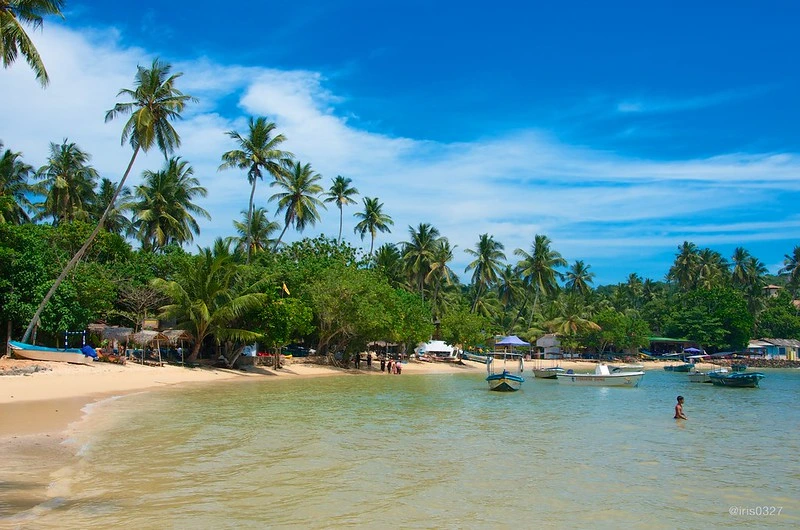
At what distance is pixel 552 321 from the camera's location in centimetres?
7088

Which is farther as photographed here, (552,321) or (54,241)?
(552,321)

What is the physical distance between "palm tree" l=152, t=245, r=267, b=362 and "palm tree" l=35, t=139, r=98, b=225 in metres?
16.1

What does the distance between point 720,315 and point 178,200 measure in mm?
61069

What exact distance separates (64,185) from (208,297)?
724 inches

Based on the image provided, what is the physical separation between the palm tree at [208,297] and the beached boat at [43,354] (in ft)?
18.1

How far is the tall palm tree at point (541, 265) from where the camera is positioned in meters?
70.0

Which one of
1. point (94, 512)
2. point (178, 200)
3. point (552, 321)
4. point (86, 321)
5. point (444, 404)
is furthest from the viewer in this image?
point (552, 321)

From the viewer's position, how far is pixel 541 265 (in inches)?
2751

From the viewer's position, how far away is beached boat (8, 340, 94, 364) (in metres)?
25.9

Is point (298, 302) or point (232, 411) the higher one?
point (298, 302)

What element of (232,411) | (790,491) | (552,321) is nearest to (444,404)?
(232,411)

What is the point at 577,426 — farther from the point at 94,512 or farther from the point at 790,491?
the point at 94,512

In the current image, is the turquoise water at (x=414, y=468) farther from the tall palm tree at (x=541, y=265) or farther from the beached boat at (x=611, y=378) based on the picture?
the tall palm tree at (x=541, y=265)

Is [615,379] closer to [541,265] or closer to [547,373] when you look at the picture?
[547,373]
